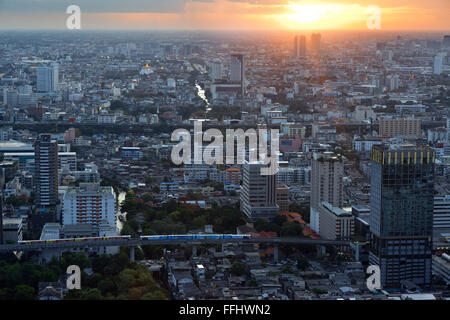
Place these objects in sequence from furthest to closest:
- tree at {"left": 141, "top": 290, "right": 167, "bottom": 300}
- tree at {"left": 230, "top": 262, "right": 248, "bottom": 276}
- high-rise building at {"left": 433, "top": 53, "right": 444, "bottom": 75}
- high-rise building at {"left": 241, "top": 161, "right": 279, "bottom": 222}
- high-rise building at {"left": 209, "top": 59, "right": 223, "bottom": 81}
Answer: high-rise building at {"left": 209, "top": 59, "right": 223, "bottom": 81} → high-rise building at {"left": 433, "top": 53, "right": 444, "bottom": 75} → high-rise building at {"left": 241, "top": 161, "right": 279, "bottom": 222} → tree at {"left": 230, "top": 262, "right": 248, "bottom": 276} → tree at {"left": 141, "top": 290, "right": 167, "bottom": 300}

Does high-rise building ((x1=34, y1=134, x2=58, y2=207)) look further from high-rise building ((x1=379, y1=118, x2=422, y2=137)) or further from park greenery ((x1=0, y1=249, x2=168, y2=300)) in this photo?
high-rise building ((x1=379, y1=118, x2=422, y2=137))

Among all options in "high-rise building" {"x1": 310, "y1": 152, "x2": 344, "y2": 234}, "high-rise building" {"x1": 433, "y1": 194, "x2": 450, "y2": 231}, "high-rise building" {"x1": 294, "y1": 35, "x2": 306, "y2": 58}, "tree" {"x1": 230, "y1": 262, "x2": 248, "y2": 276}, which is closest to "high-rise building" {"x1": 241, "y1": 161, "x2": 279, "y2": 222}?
"high-rise building" {"x1": 310, "y1": 152, "x2": 344, "y2": 234}

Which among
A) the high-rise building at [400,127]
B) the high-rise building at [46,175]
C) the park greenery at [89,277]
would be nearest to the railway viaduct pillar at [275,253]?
the park greenery at [89,277]

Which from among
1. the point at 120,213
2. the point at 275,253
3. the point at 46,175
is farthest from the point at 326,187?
the point at 46,175

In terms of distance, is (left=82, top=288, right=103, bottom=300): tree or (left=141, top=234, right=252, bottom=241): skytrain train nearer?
(left=82, top=288, right=103, bottom=300): tree

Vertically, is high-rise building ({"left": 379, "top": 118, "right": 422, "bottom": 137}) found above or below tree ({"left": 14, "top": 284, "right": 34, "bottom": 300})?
above

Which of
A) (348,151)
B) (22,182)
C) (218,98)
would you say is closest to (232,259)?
(22,182)

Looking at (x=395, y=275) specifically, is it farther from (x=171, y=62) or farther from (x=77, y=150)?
(x=171, y=62)

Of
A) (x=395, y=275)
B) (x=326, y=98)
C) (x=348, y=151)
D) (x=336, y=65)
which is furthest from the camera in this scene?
(x=336, y=65)
